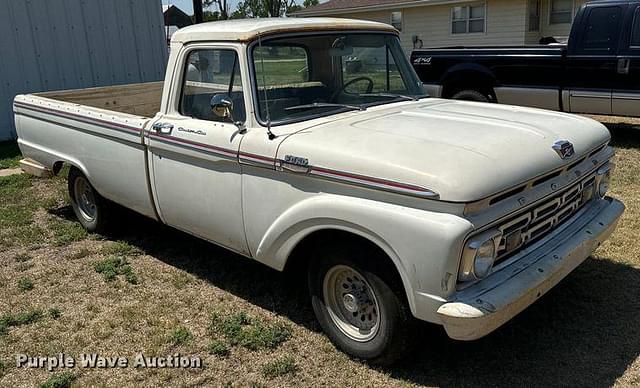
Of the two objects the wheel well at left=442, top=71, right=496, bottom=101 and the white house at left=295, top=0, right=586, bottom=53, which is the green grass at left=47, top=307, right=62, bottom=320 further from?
the white house at left=295, top=0, right=586, bottom=53

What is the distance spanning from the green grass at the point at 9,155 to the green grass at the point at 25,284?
460 cm

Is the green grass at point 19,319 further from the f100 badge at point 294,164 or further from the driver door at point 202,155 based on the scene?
the f100 badge at point 294,164

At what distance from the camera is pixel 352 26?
14.3 ft

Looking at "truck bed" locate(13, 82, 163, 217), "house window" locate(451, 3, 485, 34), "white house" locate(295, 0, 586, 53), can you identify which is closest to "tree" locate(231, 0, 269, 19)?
"white house" locate(295, 0, 586, 53)

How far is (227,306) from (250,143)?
1.27 metres

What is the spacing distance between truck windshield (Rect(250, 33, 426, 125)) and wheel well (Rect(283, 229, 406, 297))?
761mm

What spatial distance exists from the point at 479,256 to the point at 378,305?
64 cm

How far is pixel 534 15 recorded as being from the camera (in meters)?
21.4

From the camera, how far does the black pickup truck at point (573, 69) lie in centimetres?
836

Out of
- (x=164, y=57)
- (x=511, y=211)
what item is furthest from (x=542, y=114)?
(x=164, y=57)

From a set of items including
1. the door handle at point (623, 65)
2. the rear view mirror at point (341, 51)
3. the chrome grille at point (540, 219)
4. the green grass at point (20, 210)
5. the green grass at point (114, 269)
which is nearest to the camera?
the chrome grille at point (540, 219)

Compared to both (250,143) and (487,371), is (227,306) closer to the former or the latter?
(250,143)

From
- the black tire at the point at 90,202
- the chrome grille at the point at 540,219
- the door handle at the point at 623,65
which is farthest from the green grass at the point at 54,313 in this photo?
the door handle at the point at 623,65

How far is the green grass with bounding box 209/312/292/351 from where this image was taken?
373 centimetres
